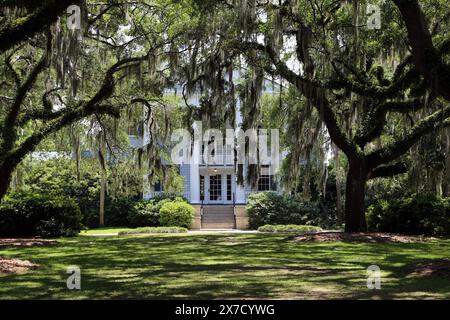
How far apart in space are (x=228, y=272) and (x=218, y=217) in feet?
78.9

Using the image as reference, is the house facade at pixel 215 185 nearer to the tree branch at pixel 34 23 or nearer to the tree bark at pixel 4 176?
the tree bark at pixel 4 176

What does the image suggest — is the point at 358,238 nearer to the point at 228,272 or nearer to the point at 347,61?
the point at 347,61

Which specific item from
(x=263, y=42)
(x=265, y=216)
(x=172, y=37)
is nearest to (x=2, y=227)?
(x=172, y=37)

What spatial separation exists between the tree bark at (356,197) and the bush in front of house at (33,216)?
10.6 m

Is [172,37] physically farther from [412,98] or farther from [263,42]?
[412,98]

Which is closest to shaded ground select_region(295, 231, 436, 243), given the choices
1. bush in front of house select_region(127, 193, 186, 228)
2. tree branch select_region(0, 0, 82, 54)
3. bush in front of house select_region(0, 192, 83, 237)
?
bush in front of house select_region(0, 192, 83, 237)

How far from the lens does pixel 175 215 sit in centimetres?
2920

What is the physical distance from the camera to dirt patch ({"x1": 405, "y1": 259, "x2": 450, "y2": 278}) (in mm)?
9391

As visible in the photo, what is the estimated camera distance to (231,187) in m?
38.9

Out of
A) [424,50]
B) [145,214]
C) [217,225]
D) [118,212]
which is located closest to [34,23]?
[424,50]

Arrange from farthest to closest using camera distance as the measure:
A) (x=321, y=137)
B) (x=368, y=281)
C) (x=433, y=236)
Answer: (x=321, y=137), (x=433, y=236), (x=368, y=281)

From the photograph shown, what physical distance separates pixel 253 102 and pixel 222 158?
19.3m

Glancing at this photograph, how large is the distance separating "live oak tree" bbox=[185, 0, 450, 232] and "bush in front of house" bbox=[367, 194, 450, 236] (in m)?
1.40

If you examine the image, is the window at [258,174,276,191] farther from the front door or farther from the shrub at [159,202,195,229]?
the shrub at [159,202,195,229]
